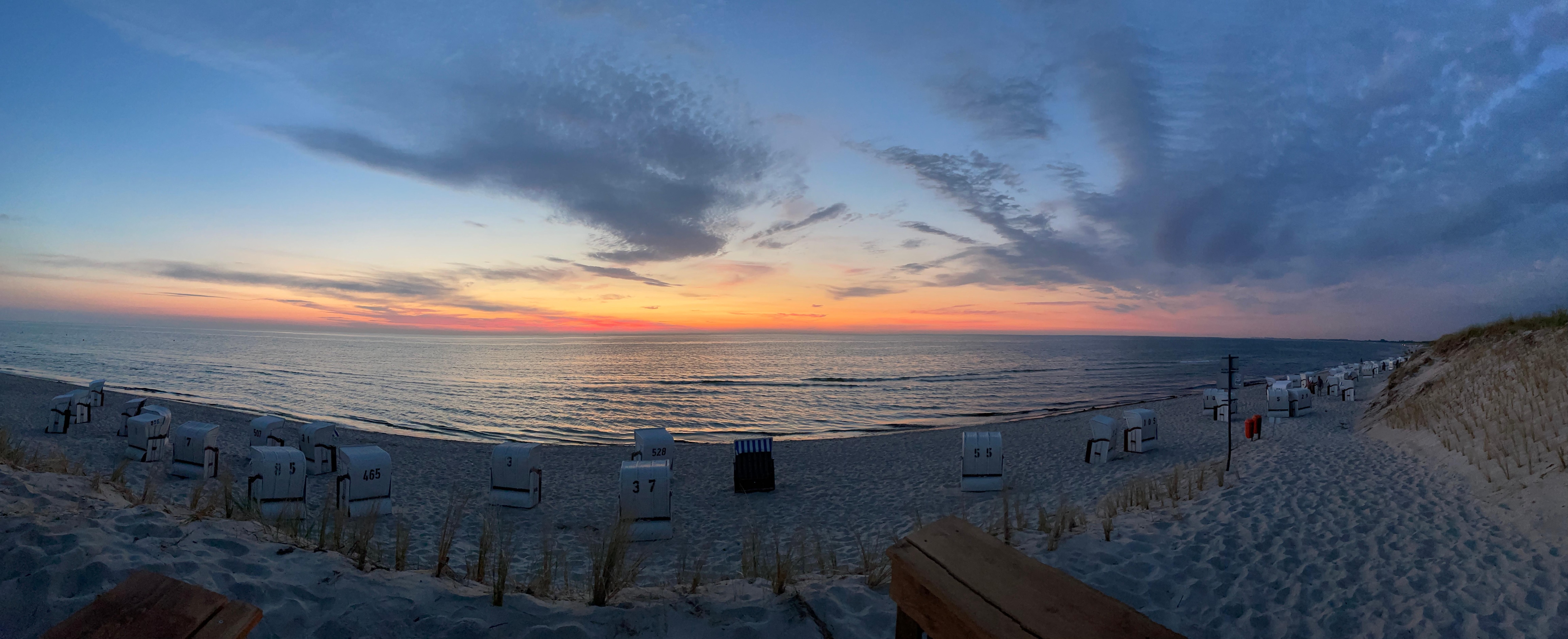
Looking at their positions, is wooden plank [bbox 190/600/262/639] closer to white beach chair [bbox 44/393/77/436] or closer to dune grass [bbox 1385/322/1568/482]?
dune grass [bbox 1385/322/1568/482]

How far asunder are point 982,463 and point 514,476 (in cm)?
1094

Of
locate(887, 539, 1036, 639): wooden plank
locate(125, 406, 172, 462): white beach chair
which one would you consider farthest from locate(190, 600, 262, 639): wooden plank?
locate(125, 406, 172, 462): white beach chair

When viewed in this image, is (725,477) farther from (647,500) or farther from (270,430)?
(270,430)

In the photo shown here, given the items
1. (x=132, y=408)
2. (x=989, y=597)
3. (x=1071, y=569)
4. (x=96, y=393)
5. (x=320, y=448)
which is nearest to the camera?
(x=989, y=597)

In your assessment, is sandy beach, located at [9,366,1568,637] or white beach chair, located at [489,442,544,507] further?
white beach chair, located at [489,442,544,507]

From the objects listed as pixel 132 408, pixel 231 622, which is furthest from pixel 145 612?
pixel 132 408

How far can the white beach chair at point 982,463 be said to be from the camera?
1401 centimetres

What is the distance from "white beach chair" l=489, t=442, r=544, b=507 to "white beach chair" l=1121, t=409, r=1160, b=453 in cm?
1672

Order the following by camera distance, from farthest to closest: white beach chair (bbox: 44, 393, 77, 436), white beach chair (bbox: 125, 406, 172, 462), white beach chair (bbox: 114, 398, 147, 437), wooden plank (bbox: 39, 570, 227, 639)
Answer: white beach chair (bbox: 44, 393, 77, 436) → white beach chair (bbox: 114, 398, 147, 437) → white beach chair (bbox: 125, 406, 172, 462) → wooden plank (bbox: 39, 570, 227, 639)

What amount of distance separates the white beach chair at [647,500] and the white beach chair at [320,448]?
9.95 meters

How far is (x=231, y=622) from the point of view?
6.70 ft

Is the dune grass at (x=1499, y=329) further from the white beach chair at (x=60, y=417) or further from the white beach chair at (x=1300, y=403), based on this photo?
the white beach chair at (x=60, y=417)

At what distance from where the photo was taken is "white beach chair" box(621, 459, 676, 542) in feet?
34.2

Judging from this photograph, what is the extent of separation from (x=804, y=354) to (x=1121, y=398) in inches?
2527
